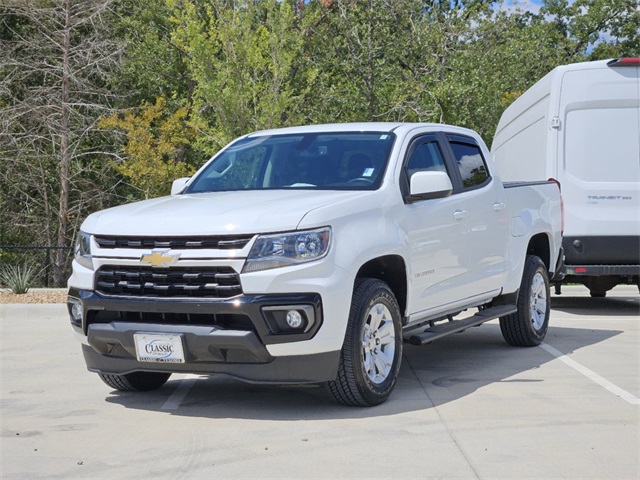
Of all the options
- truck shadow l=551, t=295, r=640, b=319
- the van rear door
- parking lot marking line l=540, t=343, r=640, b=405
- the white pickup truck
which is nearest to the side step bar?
the white pickup truck

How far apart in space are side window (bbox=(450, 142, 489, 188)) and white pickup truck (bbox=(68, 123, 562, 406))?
0.23 meters

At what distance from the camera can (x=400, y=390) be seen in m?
7.98

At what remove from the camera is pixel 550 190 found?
10.8m

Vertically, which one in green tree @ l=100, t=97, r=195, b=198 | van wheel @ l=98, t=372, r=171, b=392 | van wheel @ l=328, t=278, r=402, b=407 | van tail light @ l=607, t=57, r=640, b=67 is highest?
van tail light @ l=607, t=57, r=640, b=67

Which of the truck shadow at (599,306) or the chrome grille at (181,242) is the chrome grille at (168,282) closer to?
the chrome grille at (181,242)

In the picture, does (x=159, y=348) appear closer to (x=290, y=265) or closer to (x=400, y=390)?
(x=290, y=265)

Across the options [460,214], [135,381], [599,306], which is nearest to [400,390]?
[460,214]

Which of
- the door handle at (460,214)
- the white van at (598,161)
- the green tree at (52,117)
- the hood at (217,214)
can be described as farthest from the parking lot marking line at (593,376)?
the green tree at (52,117)

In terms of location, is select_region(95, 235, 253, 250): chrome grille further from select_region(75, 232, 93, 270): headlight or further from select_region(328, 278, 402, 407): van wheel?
select_region(328, 278, 402, 407): van wheel

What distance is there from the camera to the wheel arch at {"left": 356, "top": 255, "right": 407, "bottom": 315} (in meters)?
7.43

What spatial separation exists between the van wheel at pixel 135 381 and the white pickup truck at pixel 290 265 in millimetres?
15

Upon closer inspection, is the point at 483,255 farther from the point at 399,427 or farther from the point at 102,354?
the point at 102,354

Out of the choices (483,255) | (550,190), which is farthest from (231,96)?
(483,255)

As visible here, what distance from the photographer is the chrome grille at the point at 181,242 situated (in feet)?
21.7
